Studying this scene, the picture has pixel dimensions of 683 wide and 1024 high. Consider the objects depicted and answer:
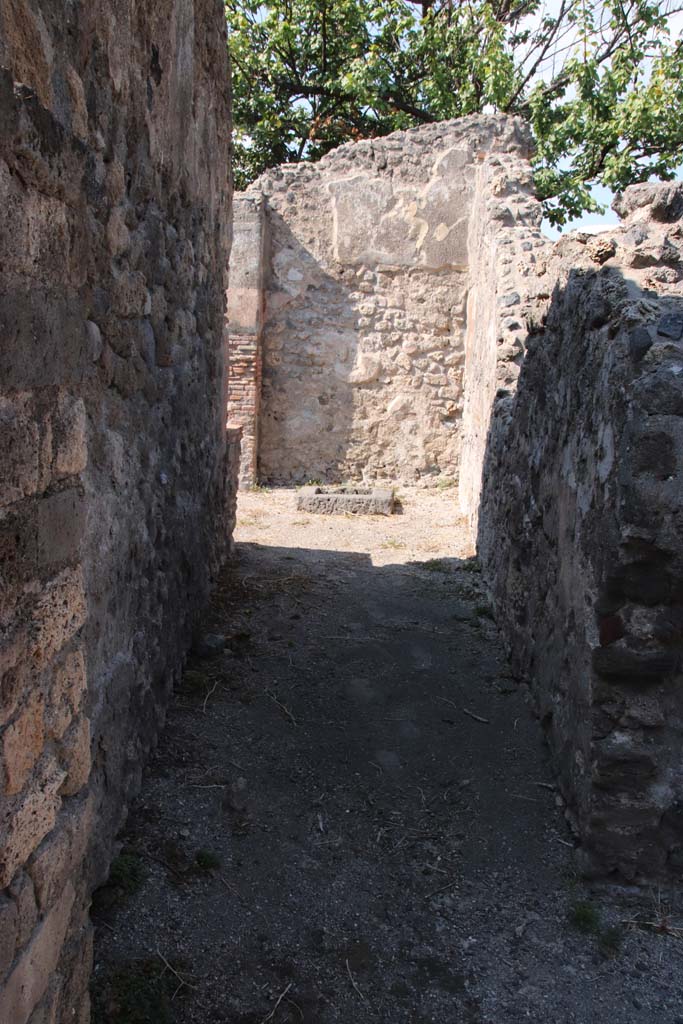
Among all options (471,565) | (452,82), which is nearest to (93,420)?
(471,565)

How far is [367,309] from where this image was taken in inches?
399

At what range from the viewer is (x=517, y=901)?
283cm

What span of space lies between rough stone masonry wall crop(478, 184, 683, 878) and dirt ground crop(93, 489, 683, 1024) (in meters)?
0.25

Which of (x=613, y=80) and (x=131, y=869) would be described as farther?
(x=613, y=80)

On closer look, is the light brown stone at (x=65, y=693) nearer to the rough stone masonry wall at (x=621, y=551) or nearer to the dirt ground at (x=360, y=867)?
the dirt ground at (x=360, y=867)

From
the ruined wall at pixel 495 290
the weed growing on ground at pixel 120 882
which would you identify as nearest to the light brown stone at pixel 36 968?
the weed growing on ground at pixel 120 882

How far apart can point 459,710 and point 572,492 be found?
1.28 meters

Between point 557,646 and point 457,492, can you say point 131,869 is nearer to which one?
point 557,646

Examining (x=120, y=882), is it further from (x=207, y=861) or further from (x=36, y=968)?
(x=36, y=968)

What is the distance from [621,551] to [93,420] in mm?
1812

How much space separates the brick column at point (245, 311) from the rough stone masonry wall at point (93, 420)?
419 cm

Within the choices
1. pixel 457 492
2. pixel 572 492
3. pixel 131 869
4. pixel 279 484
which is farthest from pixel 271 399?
pixel 131 869

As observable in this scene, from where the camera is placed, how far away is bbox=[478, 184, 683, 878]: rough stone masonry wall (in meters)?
2.75

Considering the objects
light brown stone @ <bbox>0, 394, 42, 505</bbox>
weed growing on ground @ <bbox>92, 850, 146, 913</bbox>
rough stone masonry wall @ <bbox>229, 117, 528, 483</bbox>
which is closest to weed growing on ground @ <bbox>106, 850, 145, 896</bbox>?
weed growing on ground @ <bbox>92, 850, 146, 913</bbox>
